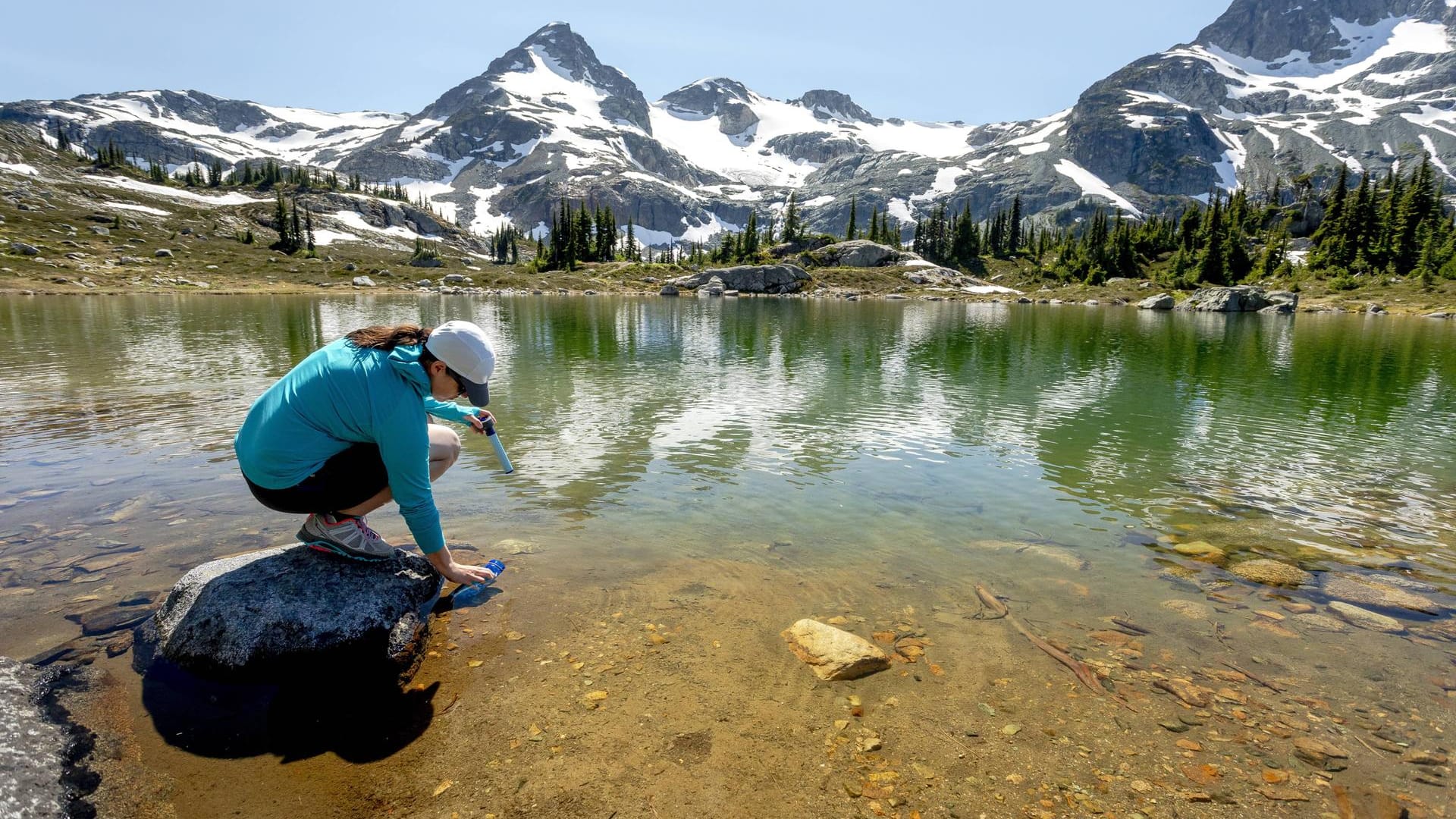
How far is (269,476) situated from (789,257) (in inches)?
6848

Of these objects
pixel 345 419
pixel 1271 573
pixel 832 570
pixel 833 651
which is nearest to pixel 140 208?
pixel 345 419

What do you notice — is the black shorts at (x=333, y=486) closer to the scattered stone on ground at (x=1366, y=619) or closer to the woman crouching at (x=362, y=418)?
the woman crouching at (x=362, y=418)

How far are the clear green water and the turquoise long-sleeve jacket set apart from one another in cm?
289

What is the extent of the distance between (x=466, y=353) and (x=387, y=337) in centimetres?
71

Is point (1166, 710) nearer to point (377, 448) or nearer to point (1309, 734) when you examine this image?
point (1309, 734)

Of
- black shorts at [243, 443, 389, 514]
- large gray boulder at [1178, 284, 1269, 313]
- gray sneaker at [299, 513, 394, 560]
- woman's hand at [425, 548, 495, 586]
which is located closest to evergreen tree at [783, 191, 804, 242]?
large gray boulder at [1178, 284, 1269, 313]

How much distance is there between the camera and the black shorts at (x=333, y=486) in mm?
5844

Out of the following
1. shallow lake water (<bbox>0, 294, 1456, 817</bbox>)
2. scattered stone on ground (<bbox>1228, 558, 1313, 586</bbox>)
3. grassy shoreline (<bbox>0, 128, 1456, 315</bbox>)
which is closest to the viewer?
shallow lake water (<bbox>0, 294, 1456, 817</bbox>)

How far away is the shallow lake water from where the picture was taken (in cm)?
485

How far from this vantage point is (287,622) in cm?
580

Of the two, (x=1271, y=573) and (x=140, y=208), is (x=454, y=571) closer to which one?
(x=1271, y=573)

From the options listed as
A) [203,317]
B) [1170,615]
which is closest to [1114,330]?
[1170,615]

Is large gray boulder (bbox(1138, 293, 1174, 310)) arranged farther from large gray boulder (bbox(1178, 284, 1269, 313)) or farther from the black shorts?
the black shorts

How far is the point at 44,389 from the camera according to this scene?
1964 cm
